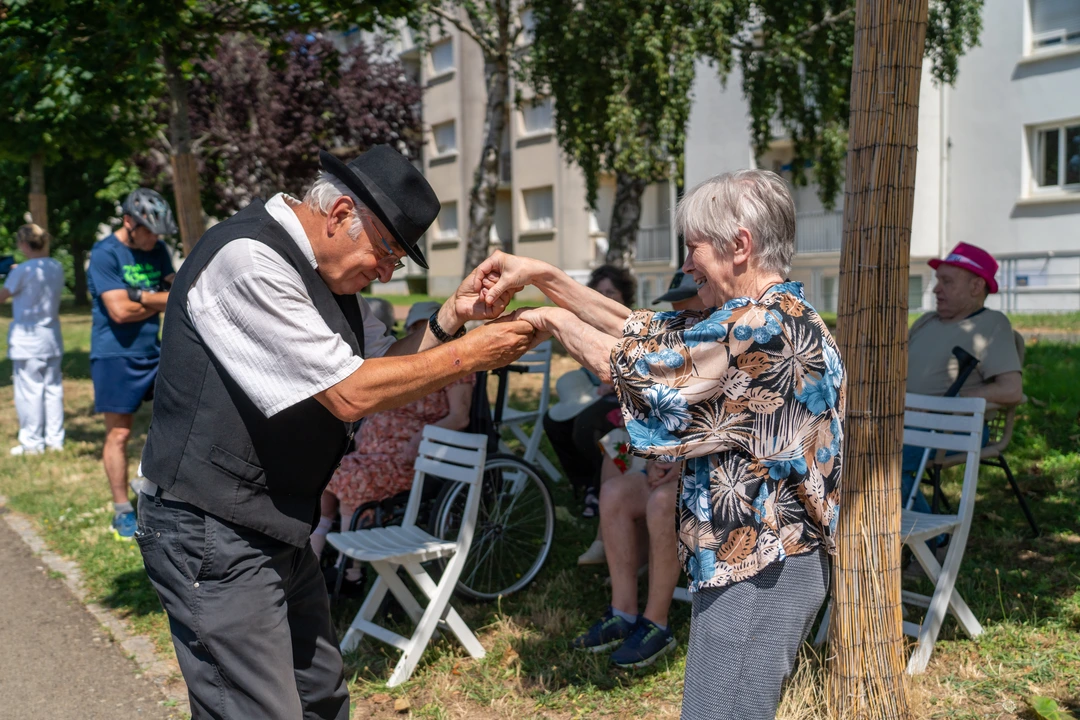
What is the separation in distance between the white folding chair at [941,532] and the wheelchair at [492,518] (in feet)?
5.71

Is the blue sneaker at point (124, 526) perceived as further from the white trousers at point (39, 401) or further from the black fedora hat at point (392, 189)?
the black fedora hat at point (392, 189)

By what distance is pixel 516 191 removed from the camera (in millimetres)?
33219

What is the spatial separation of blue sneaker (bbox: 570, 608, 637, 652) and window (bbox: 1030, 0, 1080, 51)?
20260 mm

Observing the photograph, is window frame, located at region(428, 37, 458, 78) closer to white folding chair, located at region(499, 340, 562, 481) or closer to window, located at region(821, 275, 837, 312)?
window, located at region(821, 275, 837, 312)

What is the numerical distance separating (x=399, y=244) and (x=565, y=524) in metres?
3.83

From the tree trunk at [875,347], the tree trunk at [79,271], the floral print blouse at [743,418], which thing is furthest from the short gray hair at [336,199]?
the tree trunk at [79,271]

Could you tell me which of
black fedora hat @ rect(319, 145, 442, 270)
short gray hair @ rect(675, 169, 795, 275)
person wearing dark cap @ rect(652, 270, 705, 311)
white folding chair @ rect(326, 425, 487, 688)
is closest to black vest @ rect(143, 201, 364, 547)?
black fedora hat @ rect(319, 145, 442, 270)

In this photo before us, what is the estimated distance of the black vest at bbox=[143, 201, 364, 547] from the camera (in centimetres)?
244

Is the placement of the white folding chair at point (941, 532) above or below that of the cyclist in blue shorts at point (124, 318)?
below

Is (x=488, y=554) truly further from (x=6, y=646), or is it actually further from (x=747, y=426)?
(x=747, y=426)

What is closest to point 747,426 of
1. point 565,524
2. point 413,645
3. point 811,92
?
point 413,645

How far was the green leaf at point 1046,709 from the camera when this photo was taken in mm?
3449

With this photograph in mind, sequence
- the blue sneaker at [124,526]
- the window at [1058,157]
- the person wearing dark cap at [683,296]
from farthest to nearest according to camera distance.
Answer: the window at [1058,157]
the blue sneaker at [124,526]
the person wearing dark cap at [683,296]

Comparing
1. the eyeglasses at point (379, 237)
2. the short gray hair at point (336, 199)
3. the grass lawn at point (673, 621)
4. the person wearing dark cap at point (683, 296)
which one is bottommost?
the grass lawn at point (673, 621)
